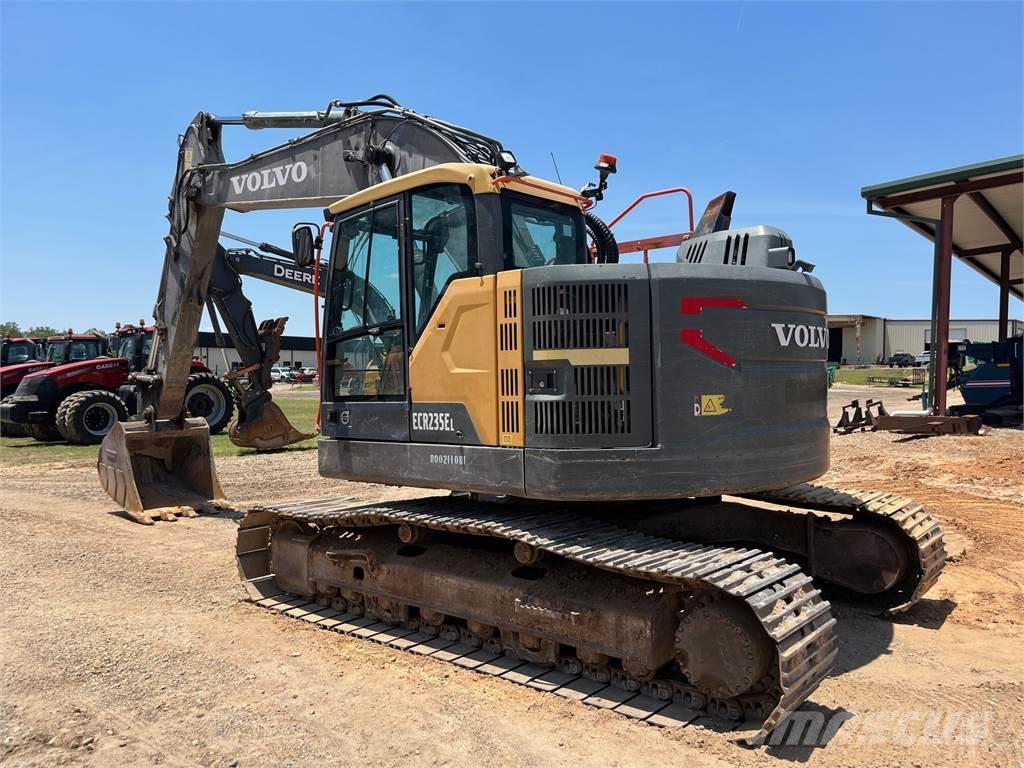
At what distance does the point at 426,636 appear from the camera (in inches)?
213

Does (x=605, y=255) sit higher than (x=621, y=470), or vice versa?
(x=605, y=255)

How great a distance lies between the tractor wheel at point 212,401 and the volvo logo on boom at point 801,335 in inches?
652

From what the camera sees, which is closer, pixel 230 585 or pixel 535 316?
pixel 535 316

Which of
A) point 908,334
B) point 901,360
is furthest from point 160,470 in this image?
point 908,334

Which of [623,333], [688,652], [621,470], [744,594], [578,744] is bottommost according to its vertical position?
[578,744]

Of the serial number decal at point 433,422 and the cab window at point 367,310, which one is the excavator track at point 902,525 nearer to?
the serial number decal at point 433,422

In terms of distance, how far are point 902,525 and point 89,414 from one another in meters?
17.2

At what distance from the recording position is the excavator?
4297mm

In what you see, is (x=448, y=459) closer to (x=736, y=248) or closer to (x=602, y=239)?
(x=602, y=239)

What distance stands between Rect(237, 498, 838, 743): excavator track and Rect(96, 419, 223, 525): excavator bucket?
4.24m

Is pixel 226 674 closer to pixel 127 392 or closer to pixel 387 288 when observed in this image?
pixel 387 288

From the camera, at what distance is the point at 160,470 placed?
33.8 ft

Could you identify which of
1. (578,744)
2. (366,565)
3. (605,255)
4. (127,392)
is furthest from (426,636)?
(127,392)

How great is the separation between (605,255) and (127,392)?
15553 millimetres
